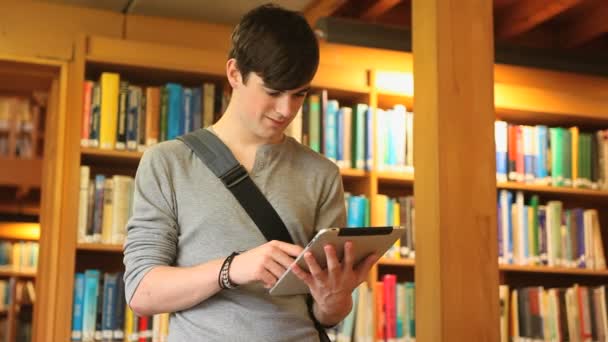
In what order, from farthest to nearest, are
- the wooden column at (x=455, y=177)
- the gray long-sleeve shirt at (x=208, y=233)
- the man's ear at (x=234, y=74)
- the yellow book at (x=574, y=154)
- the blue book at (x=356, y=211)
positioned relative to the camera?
the yellow book at (x=574, y=154) → the blue book at (x=356, y=211) → the wooden column at (x=455, y=177) → the man's ear at (x=234, y=74) → the gray long-sleeve shirt at (x=208, y=233)

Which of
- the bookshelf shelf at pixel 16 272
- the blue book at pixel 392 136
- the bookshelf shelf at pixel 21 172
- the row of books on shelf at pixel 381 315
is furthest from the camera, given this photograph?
the bookshelf shelf at pixel 16 272

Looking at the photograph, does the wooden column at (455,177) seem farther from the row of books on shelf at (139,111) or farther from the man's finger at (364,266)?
the row of books on shelf at (139,111)

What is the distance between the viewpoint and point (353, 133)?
12.2 feet

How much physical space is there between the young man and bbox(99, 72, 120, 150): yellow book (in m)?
1.87

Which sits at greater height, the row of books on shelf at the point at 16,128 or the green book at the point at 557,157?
the row of books on shelf at the point at 16,128

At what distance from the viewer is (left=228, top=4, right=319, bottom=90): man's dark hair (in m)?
1.55

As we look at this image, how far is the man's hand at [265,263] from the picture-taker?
1407mm

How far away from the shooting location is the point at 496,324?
8.02 feet

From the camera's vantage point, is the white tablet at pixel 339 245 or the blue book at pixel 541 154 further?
the blue book at pixel 541 154

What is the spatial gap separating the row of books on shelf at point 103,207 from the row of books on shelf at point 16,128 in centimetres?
523

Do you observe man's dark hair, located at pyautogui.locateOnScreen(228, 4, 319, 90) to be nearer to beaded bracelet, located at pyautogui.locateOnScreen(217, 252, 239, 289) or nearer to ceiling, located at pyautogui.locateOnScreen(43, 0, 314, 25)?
beaded bracelet, located at pyautogui.locateOnScreen(217, 252, 239, 289)

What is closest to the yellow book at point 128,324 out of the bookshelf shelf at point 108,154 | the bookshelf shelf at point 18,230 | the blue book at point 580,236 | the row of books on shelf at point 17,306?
the bookshelf shelf at point 108,154

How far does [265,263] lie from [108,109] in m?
2.22

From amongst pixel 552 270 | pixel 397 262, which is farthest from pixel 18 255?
pixel 552 270
